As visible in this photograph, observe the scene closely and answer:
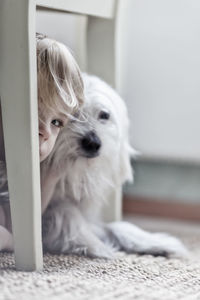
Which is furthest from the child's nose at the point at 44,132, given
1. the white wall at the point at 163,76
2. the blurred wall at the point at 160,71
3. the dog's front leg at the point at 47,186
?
the white wall at the point at 163,76

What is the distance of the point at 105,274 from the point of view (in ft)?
2.80

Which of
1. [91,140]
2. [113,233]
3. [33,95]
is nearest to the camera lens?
[33,95]

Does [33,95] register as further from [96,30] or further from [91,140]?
[96,30]

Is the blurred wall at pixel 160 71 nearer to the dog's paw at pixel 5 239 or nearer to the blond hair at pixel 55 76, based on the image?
the blond hair at pixel 55 76

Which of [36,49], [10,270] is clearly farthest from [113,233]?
[36,49]

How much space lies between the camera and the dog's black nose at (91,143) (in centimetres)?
96

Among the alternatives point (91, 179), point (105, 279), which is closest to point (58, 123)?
point (91, 179)

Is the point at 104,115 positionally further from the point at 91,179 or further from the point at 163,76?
the point at 163,76

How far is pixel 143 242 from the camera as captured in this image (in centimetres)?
107

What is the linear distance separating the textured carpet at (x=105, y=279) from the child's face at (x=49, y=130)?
19 cm

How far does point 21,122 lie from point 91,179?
0.26 m

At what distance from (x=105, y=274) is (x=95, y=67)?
521 millimetres

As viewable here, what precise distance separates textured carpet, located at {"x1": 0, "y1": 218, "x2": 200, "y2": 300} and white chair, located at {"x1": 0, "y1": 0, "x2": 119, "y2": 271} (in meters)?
0.05

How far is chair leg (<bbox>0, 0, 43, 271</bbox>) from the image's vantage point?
0.79 metres
